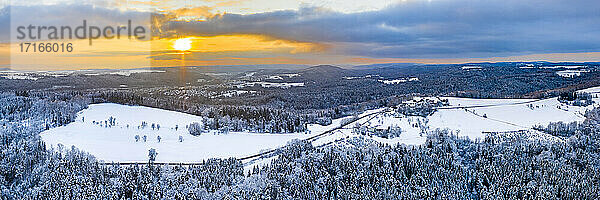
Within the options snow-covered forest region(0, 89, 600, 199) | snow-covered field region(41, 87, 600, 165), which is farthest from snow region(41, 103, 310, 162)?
snow-covered forest region(0, 89, 600, 199)

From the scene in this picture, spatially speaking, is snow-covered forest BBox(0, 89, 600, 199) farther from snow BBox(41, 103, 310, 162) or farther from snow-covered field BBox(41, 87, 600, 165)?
snow-covered field BBox(41, 87, 600, 165)

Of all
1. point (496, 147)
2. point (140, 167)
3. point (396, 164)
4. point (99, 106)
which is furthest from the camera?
point (99, 106)

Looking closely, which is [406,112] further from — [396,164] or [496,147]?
[396,164]

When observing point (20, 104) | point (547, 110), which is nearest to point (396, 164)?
point (547, 110)

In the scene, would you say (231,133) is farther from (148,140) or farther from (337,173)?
(337,173)

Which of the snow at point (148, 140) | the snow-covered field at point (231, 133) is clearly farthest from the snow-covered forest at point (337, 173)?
the snow-covered field at point (231, 133)

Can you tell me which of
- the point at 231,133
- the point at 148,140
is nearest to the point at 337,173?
the point at 231,133

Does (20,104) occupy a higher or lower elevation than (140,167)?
higher

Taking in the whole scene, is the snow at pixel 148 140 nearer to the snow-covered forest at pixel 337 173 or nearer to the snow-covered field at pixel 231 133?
the snow-covered field at pixel 231 133

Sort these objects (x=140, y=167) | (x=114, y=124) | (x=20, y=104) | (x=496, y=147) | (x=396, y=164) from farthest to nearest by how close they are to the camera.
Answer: (x=20, y=104) → (x=114, y=124) → (x=496, y=147) → (x=396, y=164) → (x=140, y=167)
